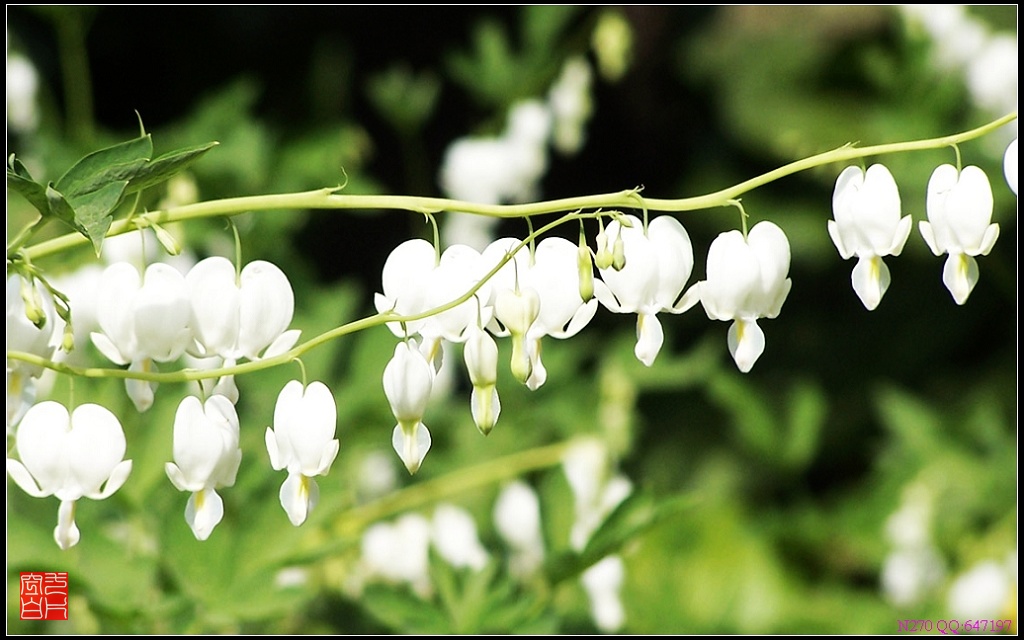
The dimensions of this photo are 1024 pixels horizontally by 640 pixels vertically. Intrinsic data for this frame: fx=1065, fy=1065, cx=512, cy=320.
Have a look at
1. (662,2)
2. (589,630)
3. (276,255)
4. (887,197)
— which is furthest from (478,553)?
(662,2)

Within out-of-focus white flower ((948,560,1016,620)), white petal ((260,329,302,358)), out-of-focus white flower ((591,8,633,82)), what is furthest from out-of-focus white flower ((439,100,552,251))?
white petal ((260,329,302,358))

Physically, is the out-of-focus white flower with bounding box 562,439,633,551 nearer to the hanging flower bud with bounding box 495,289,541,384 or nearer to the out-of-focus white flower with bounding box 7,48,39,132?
the hanging flower bud with bounding box 495,289,541,384

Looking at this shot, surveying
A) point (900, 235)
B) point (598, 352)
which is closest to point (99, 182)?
point (900, 235)

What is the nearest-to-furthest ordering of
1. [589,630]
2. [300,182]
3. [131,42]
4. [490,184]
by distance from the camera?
1. [589,630]
2. [300,182]
3. [490,184]
4. [131,42]

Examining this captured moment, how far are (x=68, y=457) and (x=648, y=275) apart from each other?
1.68 ft

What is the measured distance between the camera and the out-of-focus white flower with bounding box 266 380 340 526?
902 mm

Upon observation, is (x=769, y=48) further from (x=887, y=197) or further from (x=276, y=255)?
(x=887, y=197)

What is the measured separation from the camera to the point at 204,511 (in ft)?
3.04

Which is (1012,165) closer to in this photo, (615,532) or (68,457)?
(615,532)

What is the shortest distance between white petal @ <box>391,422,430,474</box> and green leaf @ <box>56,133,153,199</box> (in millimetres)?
300

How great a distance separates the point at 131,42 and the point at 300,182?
1131 millimetres

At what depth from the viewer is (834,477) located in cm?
363

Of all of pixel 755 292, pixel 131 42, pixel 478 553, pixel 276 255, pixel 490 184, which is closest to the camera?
pixel 755 292

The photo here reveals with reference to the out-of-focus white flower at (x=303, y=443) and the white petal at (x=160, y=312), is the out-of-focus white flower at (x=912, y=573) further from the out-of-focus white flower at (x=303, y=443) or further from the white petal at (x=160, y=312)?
the white petal at (x=160, y=312)
